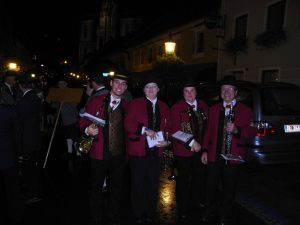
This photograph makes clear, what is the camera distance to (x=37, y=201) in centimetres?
502

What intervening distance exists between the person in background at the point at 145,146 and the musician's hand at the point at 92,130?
39 centimetres

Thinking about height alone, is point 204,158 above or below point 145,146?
below

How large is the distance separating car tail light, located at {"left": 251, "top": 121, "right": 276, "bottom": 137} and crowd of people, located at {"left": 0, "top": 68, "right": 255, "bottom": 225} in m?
1.93

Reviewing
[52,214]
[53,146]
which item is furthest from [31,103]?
[53,146]

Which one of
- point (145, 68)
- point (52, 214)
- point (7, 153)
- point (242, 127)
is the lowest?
point (52, 214)

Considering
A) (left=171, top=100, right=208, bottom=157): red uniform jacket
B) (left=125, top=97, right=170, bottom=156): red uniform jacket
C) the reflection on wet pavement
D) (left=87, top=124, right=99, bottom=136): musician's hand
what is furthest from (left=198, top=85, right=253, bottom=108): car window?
(left=87, top=124, right=99, bottom=136): musician's hand

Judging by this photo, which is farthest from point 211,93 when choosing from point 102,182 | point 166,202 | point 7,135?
point 7,135

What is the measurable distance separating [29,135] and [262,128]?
402 cm

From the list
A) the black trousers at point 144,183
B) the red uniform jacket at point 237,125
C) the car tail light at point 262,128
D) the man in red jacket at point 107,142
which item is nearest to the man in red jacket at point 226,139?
the red uniform jacket at point 237,125

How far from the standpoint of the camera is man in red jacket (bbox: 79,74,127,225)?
13.1 ft

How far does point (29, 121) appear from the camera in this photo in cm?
504

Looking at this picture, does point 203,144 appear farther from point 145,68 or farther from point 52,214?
point 145,68

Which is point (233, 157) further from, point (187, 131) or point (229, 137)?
point (187, 131)

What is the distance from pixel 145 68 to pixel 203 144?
23359 millimetres
